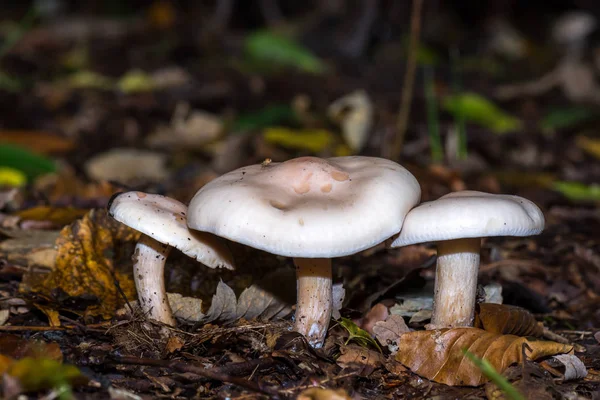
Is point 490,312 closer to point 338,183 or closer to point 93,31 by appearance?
point 338,183

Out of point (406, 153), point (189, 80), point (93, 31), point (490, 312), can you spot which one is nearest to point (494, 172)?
point (406, 153)

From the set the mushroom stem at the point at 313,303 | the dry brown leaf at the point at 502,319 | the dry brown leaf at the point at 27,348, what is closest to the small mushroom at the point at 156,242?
the mushroom stem at the point at 313,303

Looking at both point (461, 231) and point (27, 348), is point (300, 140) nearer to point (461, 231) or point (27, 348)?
point (461, 231)

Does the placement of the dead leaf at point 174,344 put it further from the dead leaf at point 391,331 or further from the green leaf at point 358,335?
the dead leaf at point 391,331

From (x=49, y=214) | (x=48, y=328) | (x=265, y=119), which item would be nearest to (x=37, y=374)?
(x=48, y=328)

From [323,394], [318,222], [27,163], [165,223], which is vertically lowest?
[27,163]
